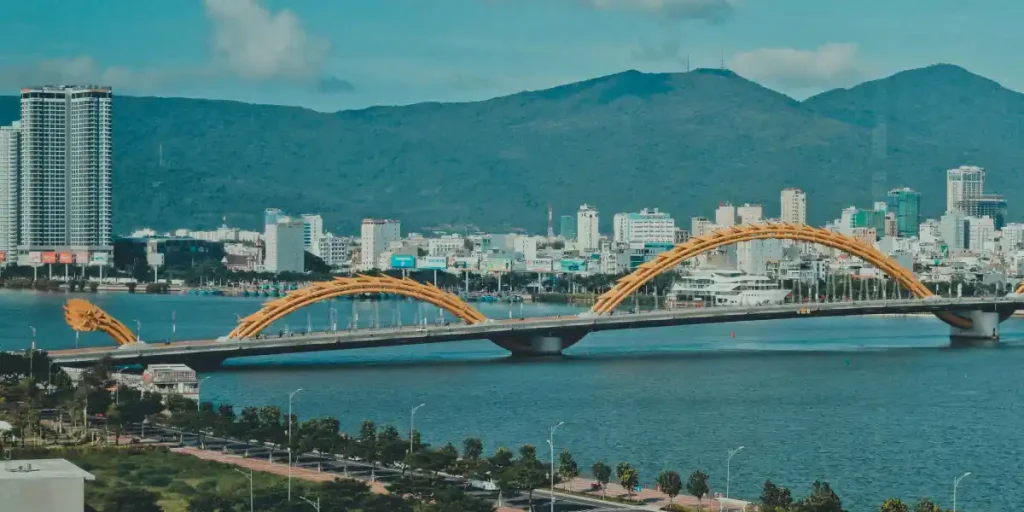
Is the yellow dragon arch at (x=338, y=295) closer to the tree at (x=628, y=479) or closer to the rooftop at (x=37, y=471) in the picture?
the tree at (x=628, y=479)

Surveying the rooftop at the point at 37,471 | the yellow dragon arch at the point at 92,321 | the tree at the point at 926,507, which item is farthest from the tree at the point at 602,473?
the yellow dragon arch at the point at 92,321

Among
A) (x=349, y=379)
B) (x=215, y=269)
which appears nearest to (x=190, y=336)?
(x=349, y=379)

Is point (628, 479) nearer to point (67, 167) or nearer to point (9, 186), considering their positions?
point (67, 167)

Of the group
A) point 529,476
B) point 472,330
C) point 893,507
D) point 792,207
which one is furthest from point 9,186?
point 893,507

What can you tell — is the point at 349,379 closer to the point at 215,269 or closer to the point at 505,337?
the point at 505,337

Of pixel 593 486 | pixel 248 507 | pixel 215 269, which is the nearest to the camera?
pixel 248 507

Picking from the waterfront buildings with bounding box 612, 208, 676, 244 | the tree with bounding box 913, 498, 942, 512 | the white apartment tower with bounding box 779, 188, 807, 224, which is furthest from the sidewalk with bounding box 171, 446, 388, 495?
the white apartment tower with bounding box 779, 188, 807, 224

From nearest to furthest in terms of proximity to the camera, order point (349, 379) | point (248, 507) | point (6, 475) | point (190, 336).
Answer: point (6, 475)
point (248, 507)
point (349, 379)
point (190, 336)
